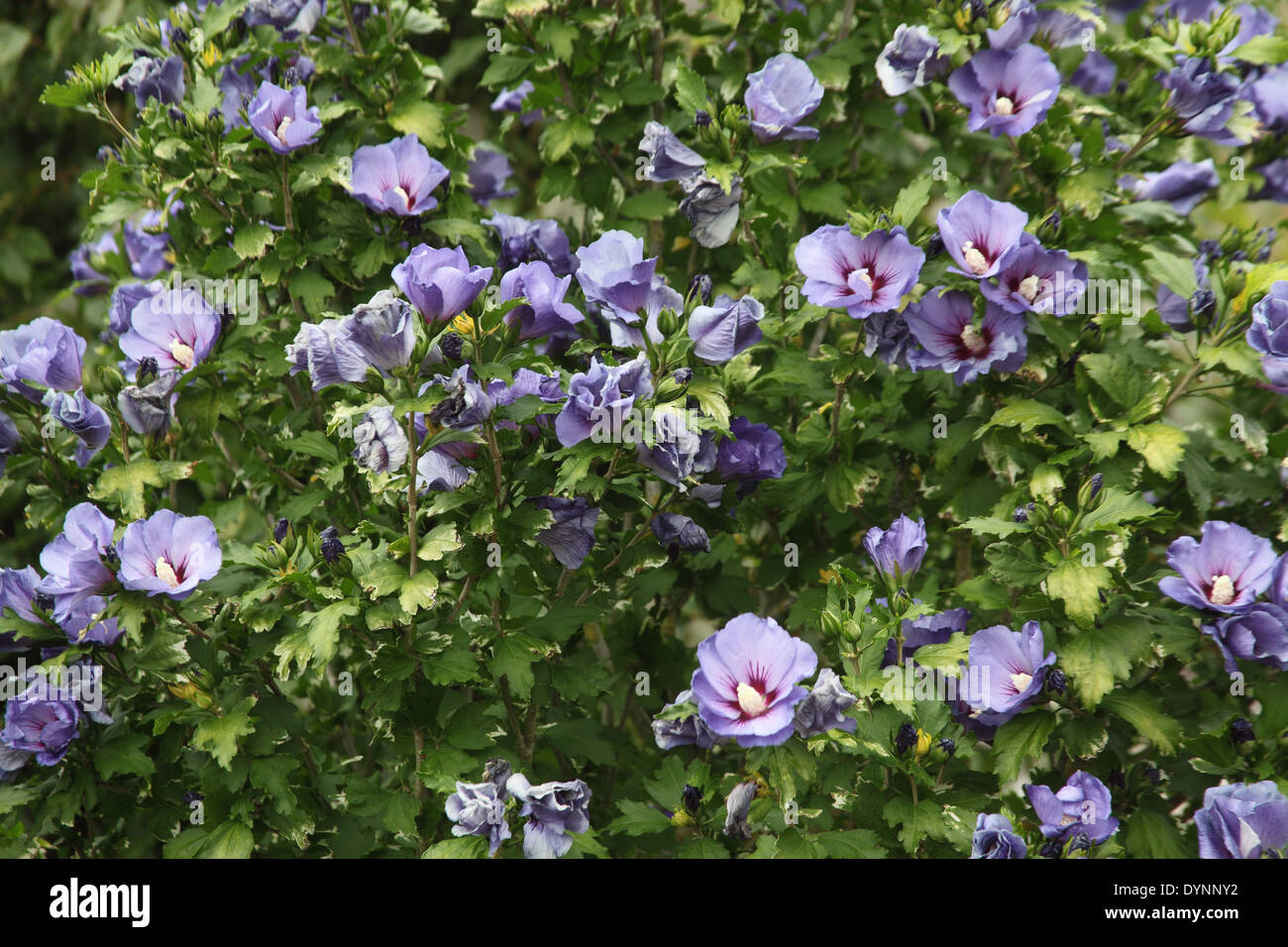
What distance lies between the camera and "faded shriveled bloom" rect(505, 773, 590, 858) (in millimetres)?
1784

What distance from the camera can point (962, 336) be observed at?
7.16ft

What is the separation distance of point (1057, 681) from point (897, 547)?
336mm

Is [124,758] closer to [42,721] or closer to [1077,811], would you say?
[42,721]

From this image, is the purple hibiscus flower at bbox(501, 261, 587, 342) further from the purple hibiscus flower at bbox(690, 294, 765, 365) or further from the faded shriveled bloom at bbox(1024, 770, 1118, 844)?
the faded shriveled bloom at bbox(1024, 770, 1118, 844)

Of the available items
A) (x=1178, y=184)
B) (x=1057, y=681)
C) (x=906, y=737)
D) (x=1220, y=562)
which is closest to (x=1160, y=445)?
(x=1220, y=562)

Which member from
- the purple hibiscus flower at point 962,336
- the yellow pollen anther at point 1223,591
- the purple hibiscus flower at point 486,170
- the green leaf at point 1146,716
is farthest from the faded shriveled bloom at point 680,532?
the purple hibiscus flower at point 486,170

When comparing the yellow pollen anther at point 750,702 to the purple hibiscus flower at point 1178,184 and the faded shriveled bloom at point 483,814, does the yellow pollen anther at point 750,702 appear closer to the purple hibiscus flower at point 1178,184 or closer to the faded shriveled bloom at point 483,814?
the faded shriveled bloom at point 483,814

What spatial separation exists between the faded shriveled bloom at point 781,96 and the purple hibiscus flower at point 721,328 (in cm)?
51

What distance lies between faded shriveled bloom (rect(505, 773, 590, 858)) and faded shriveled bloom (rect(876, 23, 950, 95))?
1.45 metres

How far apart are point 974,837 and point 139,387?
1.65m

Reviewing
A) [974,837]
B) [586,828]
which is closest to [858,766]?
[974,837]

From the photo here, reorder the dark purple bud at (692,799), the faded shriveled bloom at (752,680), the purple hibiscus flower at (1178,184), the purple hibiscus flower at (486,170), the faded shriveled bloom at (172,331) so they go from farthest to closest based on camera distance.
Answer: the purple hibiscus flower at (486,170), the purple hibiscus flower at (1178,184), the faded shriveled bloom at (172,331), the dark purple bud at (692,799), the faded shriveled bloom at (752,680)

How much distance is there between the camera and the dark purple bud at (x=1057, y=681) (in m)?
1.95

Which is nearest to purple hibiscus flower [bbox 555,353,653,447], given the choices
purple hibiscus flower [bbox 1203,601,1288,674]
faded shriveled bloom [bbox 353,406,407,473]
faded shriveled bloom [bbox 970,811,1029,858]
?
faded shriveled bloom [bbox 353,406,407,473]
